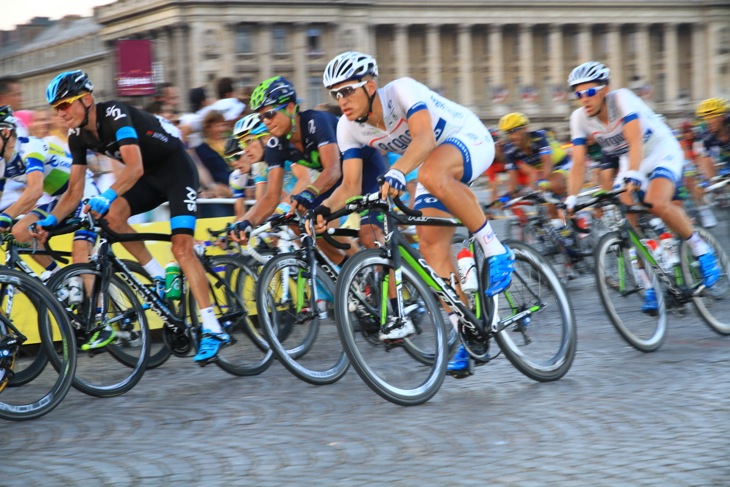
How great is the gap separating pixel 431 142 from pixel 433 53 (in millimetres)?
97988

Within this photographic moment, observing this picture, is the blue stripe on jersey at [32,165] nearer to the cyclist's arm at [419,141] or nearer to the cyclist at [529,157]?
the cyclist's arm at [419,141]

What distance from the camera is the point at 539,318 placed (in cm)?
696

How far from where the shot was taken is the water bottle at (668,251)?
27.0ft

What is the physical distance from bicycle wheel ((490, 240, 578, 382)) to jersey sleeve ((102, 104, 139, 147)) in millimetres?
2372

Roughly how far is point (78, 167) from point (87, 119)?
38 centimetres

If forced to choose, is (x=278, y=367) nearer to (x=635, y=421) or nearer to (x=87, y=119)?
(x=87, y=119)

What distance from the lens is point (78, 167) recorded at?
7.50 metres

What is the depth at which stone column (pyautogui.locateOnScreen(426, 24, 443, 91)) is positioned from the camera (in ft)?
336

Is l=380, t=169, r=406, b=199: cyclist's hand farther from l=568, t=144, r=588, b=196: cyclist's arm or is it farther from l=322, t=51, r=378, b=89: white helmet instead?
l=568, t=144, r=588, b=196: cyclist's arm

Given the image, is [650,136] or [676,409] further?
[650,136]

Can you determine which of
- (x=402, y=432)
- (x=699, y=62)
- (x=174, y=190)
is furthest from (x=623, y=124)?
(x=699, y=62)

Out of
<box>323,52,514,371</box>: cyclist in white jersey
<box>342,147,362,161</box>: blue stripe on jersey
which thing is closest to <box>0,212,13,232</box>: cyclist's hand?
<box>342,147,362,161</box>: blue stripe on jersey

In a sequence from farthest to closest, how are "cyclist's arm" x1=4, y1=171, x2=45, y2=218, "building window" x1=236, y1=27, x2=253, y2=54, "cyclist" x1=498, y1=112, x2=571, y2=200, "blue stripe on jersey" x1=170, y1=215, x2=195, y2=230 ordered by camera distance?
"building window" x1=236, y1=27, x2=253, y2=54 → "cyclist" x1=498, y1=112, x2=571, y2=200 → "cyclist's arm" x1=4, y1=171, x2=45, y2=218 → "blue stripe on jersey" x1=170, y1=215, x2=195, y2=230

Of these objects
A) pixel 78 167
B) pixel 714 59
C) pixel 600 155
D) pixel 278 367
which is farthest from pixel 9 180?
pixel 714 59
